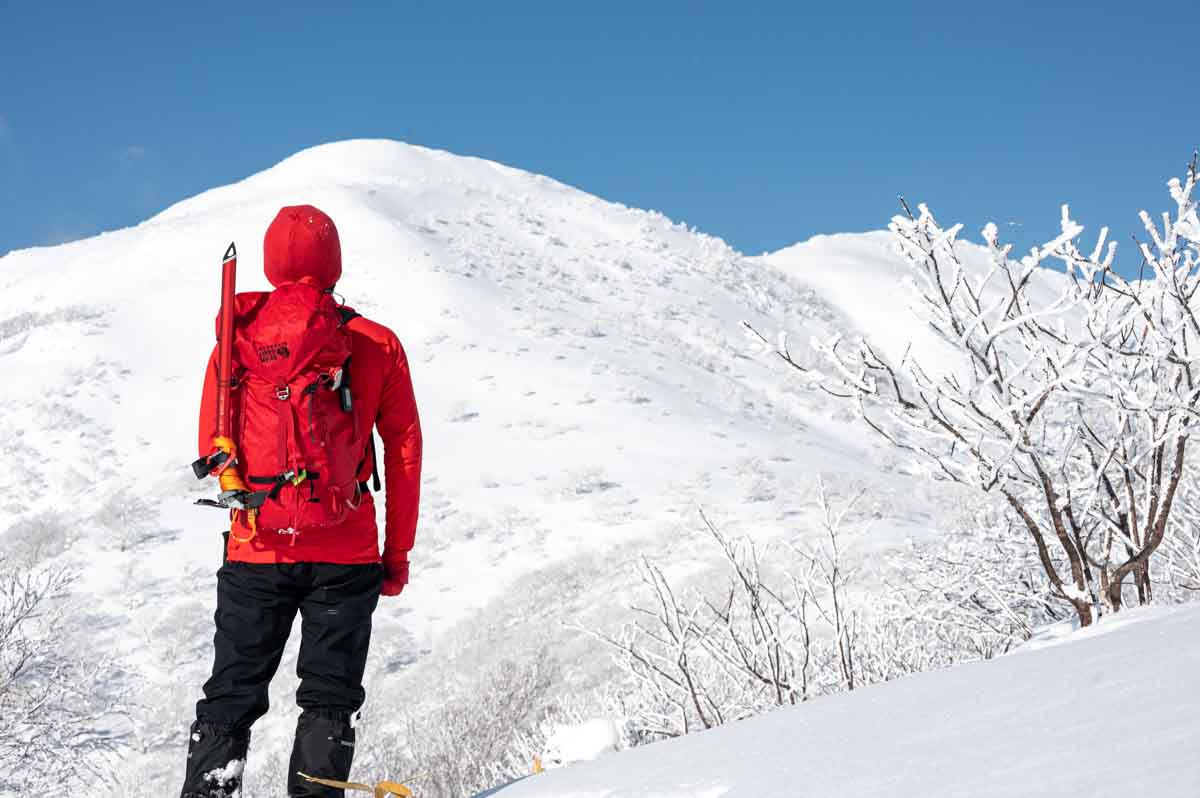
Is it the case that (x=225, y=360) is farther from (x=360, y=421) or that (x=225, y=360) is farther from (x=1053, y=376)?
(x=1053, y=376)

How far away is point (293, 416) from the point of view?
243cm

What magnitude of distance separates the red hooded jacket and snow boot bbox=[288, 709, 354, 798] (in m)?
0.40

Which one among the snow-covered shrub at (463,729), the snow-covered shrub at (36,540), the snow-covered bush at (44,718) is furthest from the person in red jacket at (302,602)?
the snow-covered shrub at (36,540)

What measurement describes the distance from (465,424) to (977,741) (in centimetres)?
2393

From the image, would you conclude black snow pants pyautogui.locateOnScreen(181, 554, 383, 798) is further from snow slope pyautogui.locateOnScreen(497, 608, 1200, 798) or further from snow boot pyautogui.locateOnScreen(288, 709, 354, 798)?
snow slope pyautogui.locateOnScreen(497, 608, 1200, 798)

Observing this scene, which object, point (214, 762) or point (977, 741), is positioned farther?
point (214, 762)

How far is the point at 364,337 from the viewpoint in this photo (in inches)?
→ 106

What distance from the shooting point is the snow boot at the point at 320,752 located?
2402mm

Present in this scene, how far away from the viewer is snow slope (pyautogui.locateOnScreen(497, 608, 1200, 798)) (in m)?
1.23

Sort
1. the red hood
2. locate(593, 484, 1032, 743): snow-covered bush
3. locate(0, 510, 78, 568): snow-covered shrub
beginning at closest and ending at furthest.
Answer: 1. the red hood
2. locate(593, 484, 1032, 743): snow-covered bush
3. locate(0, 510, 78, 568): snow-covered shrub

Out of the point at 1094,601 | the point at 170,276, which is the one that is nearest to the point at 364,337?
the point at 1094,601

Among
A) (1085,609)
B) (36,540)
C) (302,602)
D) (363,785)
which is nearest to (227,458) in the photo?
(302,602)

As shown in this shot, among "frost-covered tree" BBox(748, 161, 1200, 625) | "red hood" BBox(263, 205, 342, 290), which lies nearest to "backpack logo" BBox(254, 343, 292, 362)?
"red hood" BBox(263, 205, 342, 290)

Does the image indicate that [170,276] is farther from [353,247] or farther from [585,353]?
[585,353]
